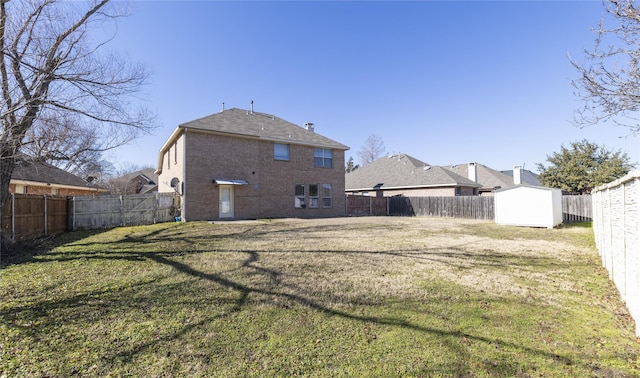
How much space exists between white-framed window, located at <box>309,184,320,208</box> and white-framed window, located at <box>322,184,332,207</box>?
52cm

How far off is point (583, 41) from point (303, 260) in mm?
8072

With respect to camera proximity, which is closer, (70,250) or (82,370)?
(82,370)

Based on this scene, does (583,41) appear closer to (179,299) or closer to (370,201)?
(179,299)

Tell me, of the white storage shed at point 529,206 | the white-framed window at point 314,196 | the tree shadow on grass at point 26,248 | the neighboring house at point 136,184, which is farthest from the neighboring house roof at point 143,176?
the white storage shed at point 529,206

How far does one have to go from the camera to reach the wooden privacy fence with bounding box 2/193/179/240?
30.5 feet

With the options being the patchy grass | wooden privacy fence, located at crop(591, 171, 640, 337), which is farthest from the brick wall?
wooden privacy fence, located at crop(591, 171, 640, 337)

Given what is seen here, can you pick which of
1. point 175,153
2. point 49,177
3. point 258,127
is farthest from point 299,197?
point 49,177

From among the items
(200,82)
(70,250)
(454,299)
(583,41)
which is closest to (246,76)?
(200,82)

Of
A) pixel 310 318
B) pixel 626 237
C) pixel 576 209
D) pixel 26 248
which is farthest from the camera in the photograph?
pixel 576 209

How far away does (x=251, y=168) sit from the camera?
59.2 feet

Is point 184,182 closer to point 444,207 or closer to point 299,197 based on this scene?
point 299,197

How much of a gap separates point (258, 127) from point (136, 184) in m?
27.9

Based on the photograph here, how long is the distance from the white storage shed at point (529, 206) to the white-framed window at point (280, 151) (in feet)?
45.2

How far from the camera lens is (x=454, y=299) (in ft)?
14.1
